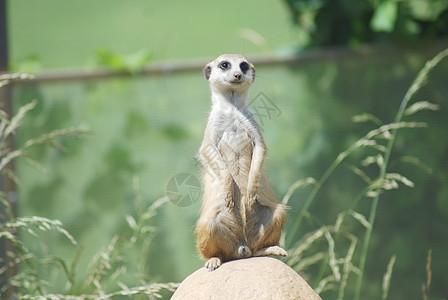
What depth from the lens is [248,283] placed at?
9.35 ft

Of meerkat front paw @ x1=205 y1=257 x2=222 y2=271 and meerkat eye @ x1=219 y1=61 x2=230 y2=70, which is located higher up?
meerkat eye @ x1=219 y1=61 x2=230 y2=70

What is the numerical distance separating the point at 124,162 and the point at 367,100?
2.17m

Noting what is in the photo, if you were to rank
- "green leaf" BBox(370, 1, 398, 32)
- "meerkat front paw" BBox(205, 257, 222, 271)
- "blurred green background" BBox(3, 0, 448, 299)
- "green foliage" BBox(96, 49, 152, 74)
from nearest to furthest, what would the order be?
"meerkat front paw" BBox(205, 257, 222, 271) < "blurred green background" BBox(3, 0, 448, 299) < "green leaf" BBox(370, 1, 398, 32) < "green foliage" BBox(96, 49, 152, 74)

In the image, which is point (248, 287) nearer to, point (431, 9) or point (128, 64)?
point (128, 64)

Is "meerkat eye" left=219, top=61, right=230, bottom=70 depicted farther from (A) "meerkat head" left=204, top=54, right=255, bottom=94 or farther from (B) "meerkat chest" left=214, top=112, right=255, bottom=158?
(B) "meerkat chest" left=214, top=112, right=255, bottom=158

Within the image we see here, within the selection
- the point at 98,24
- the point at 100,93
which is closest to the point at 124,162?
the point at 100,93

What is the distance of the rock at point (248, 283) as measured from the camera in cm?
283

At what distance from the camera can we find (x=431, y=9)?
595 cm

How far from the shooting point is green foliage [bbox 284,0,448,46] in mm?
5602

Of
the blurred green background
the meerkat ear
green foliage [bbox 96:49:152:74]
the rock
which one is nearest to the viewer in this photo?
the rock

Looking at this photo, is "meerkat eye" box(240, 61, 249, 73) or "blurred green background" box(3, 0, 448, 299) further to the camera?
"blurred green background" box(3, 0, 448, 299)

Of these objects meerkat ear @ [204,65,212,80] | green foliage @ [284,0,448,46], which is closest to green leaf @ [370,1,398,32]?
green foliage @ [284,0,448,46]

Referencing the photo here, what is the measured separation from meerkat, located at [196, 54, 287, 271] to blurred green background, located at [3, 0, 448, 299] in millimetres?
1897

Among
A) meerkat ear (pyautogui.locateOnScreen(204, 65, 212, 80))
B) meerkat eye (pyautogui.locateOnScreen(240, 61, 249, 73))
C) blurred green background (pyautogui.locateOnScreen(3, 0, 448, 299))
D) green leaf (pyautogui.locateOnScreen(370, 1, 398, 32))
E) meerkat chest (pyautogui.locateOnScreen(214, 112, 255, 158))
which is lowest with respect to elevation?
blurred green background (pyautogui.locateOnScreen(3, 0, 448, 299))
